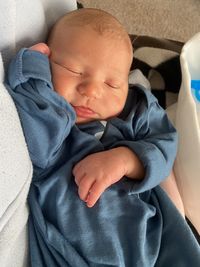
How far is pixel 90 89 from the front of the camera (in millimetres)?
748

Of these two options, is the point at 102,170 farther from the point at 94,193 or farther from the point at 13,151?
the point at 13,151

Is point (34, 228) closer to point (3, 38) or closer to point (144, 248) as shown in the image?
point (144, 248)

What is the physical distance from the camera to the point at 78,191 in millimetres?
678

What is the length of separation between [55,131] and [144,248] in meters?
0.22

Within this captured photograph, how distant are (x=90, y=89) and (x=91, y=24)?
12cm

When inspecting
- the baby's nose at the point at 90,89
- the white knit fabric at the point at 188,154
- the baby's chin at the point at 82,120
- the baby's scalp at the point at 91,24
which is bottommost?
the white knit fabric at the point at 188,154

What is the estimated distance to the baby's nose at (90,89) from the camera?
745 millimetres

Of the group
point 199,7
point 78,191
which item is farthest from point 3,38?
point 199,7

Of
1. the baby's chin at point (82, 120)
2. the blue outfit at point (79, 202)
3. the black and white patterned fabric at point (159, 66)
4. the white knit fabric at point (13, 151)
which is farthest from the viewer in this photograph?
the black and white patterned fabric at point (159, 66)

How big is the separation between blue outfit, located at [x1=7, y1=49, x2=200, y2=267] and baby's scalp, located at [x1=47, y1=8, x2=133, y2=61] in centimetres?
10

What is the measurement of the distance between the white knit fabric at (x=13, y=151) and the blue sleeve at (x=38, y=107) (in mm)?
30

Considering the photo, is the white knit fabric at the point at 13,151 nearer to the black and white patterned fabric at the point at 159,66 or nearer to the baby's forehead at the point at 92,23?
the baby's forehead at the point at 92,23

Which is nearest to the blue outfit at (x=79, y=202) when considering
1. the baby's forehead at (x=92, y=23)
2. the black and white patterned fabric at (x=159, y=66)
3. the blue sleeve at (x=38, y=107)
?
the blue sleeve at (x=38, y=107)

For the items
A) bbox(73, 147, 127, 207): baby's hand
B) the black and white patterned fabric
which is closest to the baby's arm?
bbox(73, 147, 127, 207): baby's hand
